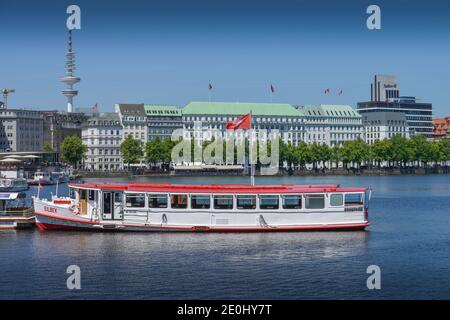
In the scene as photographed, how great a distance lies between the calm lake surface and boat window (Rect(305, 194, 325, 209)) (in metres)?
1.57

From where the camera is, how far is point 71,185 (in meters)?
46.1

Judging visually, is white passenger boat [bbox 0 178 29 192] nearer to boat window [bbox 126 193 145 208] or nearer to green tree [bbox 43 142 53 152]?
boat window [bbox 126 193 145 208]

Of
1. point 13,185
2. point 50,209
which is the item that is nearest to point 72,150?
point 13,185

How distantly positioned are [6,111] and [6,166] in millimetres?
55634

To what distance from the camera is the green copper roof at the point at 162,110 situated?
187500 mm

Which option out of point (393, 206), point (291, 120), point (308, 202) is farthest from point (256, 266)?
point (291, 120)

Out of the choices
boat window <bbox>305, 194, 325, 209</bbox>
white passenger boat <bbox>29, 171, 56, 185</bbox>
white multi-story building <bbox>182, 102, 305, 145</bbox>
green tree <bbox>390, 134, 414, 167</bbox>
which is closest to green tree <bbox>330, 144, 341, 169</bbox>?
green tree <bbox>390, 134, 414, 167</bbox>

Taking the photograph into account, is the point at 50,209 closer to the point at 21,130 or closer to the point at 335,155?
the point at 335,155

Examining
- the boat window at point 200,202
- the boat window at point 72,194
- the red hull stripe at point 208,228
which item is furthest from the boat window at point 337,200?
the boat window at point 72,194

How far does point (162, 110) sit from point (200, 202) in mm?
145391

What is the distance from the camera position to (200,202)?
44750mm

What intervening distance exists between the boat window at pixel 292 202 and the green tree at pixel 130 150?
401ft

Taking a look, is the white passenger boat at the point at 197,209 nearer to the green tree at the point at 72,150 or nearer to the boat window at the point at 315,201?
the boat window at the point at 315,201

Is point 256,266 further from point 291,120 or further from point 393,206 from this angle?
point 291,120
